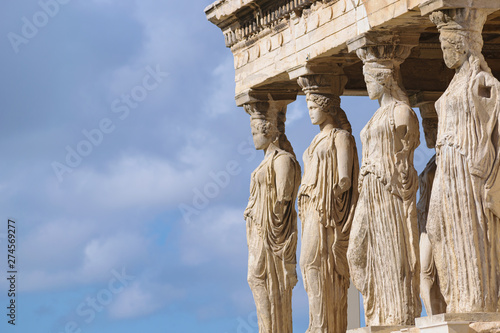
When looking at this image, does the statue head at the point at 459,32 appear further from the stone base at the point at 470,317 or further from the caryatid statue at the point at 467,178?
the stone base at the point at 470,317

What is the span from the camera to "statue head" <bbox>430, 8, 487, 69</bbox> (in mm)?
14844

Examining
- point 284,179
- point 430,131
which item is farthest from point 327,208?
point 430,131

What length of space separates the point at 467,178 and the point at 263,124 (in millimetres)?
5188

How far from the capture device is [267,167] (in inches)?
754

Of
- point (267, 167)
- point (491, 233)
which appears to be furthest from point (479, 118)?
point (267, 167)

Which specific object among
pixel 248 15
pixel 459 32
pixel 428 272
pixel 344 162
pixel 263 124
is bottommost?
pixel 428 272

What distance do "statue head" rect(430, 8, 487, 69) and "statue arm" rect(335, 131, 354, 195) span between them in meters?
2.99

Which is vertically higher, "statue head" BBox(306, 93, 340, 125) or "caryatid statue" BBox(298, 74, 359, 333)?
"statue head" BBox(306, 93, 340, 125)

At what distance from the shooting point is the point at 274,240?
19000mm

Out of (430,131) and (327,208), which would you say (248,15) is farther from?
(327,208)

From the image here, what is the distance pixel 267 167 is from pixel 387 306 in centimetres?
357

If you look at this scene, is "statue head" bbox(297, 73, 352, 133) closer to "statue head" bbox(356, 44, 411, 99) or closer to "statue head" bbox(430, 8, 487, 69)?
"statue head" bbox(356, 44, 411, 99)

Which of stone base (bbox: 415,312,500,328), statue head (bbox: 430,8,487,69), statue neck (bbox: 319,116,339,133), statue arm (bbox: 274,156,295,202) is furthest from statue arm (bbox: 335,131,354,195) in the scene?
stone base (bbox: 415,312,500,328)

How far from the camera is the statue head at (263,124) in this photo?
19344 mm
